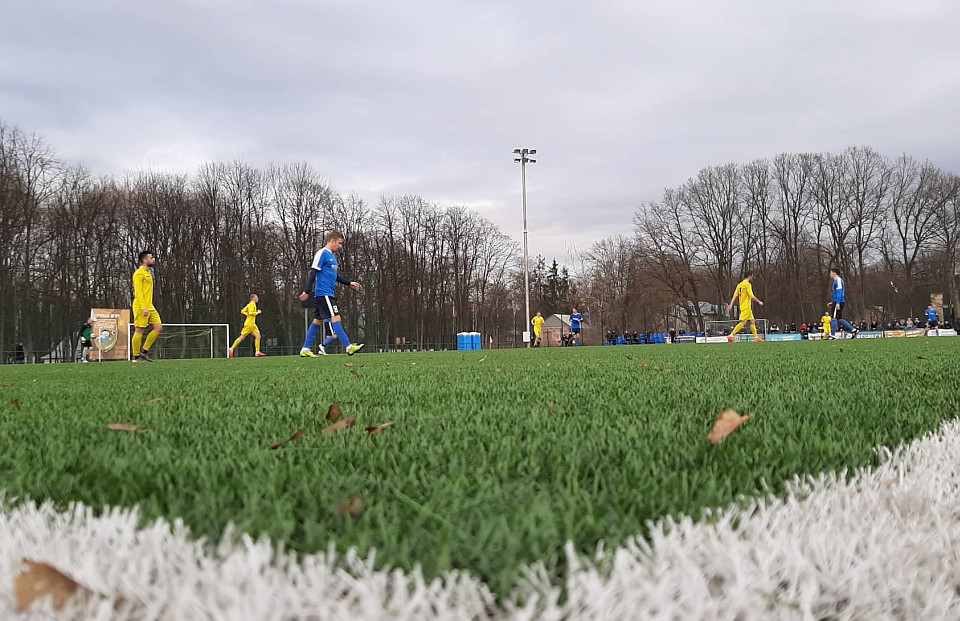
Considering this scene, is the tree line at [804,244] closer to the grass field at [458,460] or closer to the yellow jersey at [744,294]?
the yellow jersey at [744,294]

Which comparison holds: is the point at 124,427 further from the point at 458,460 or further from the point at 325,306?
the point at 325,306

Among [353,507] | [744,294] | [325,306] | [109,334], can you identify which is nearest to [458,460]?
[353,507]

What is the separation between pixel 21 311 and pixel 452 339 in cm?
2980

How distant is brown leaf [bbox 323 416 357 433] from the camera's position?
2102 millimetres

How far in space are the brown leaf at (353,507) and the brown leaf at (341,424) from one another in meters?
0.98

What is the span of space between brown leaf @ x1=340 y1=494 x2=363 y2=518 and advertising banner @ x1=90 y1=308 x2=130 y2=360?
23420mm

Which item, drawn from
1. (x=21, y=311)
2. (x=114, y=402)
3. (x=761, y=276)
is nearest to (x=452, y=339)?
(x=761, y=276)

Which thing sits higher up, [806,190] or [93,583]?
[806,190]

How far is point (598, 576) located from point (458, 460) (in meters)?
0.72

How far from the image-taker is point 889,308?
52.3 meters

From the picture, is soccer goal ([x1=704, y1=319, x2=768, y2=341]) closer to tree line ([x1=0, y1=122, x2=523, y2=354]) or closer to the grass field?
tree line ([x1=0, y1=122, x2=523, y2=354])

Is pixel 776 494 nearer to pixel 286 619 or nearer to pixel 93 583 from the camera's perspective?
pixel 286 619

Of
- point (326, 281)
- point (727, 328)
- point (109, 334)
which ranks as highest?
point (326, 281)

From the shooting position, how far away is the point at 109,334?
2133cm
